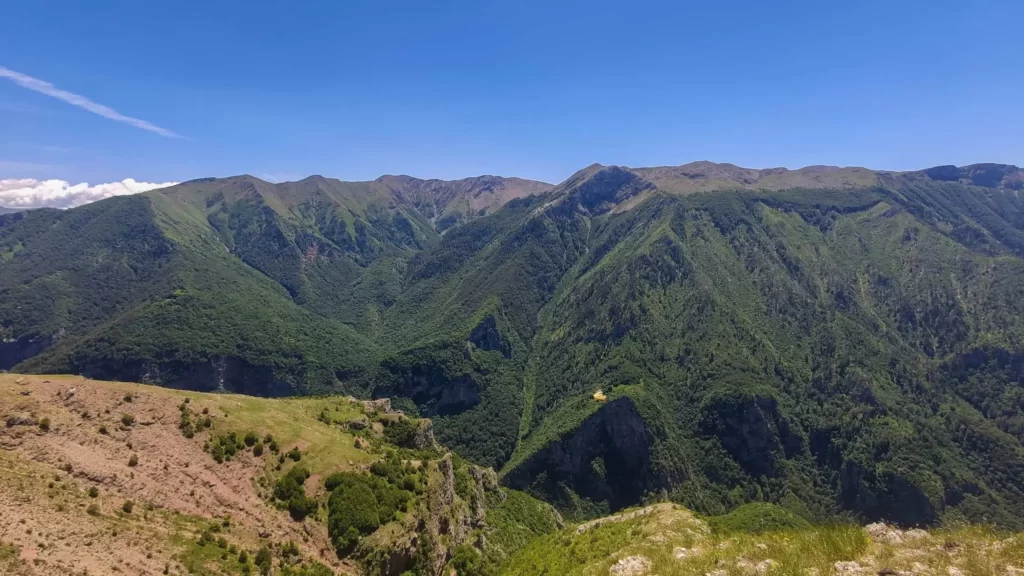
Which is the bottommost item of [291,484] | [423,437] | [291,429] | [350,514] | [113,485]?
[423,437]

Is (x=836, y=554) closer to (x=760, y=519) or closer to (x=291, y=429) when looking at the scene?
(x=291, y=429)

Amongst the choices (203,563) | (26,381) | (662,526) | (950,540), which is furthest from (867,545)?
(26,381)

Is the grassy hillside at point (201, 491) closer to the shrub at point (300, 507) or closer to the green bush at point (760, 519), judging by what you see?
the shrub at point (300, 507)

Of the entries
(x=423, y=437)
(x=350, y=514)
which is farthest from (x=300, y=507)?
(x=423, y=437)

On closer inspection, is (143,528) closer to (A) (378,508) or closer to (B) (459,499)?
(A) (378,508)

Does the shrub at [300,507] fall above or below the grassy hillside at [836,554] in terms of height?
below

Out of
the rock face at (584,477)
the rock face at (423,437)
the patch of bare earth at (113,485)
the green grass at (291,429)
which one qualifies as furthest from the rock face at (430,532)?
the rock face at (584,477)

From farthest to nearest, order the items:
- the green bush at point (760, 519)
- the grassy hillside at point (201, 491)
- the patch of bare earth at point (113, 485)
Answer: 1. the green bush at point (760, 519)
2. the grassy hillside at point (201, 491)
3. the patch of bare earth at point (113, 485)

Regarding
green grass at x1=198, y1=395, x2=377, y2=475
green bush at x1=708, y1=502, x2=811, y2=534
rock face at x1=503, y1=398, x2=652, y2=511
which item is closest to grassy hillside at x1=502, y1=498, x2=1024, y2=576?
green grass at x1=198, y1=395, x2=377, y2=475
